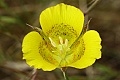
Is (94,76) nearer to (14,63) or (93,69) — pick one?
(93,69)

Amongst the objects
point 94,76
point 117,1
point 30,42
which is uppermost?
point 30,42

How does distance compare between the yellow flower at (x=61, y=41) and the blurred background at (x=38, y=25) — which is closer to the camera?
the yellow flower at (x=61, y=41)

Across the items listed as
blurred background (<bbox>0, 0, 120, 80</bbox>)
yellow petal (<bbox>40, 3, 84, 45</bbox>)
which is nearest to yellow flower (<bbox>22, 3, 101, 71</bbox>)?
yellow petal (<bbox>40, 3, 84, 45</bbox>)

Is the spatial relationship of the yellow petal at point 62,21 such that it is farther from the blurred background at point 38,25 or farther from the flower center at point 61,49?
the blurred background at point 38,25

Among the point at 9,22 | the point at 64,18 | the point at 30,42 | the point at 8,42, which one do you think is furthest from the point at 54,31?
the point at 8,42

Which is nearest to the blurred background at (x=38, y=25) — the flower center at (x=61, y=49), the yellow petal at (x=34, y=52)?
the flower center at (x=61, y=49)

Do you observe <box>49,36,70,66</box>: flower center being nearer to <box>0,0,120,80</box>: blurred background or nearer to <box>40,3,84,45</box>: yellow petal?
<box>40,3,84,45</box>: yellow petal

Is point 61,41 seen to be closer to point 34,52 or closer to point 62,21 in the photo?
point 62,21
